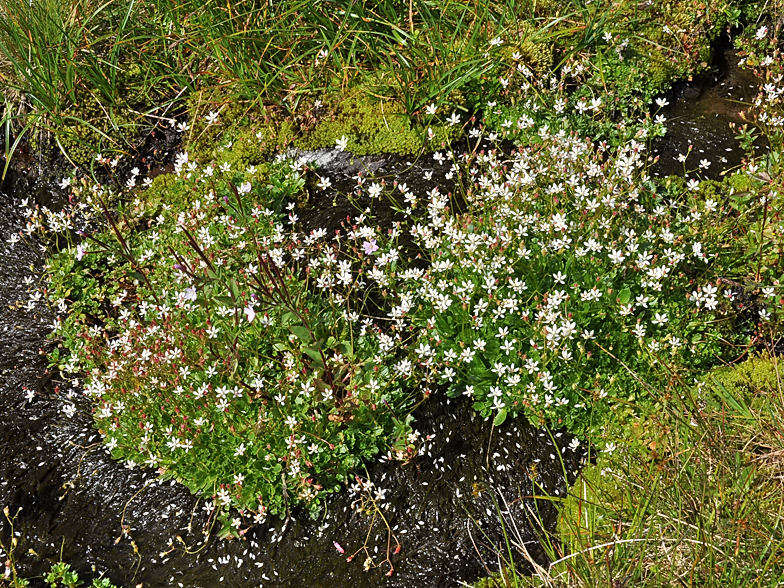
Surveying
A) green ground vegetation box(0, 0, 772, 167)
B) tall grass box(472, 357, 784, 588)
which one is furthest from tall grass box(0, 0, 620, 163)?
tall grass box(472, 357, 784, 588)

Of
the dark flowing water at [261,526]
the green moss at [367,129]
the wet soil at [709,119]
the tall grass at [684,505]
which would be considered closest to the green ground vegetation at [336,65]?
the green moss at [367,129]

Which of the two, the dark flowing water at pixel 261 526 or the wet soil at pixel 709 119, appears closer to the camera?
the dark flowing water at pixel 261 526

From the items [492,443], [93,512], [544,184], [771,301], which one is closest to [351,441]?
[492,443]

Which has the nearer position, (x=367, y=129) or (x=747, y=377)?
(x=747, y=377)

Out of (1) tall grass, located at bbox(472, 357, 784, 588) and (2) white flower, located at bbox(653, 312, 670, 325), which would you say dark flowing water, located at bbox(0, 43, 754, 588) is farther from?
(2) white flower, located at bbox(653, 312, 670, 325)

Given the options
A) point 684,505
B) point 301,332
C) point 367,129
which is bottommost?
point 684,505

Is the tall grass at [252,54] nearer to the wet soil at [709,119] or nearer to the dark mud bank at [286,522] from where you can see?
the wet soil at [709,119]

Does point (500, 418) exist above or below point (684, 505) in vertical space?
below

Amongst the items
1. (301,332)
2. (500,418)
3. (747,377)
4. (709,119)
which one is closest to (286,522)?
(301,332)

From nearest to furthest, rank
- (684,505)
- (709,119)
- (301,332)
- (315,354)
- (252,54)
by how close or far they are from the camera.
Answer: (684,505), (301,332), (315,354), (709,119), (252,54)

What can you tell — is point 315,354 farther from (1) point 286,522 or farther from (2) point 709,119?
(2) point 709,119

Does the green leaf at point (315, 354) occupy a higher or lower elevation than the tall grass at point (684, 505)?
higher
